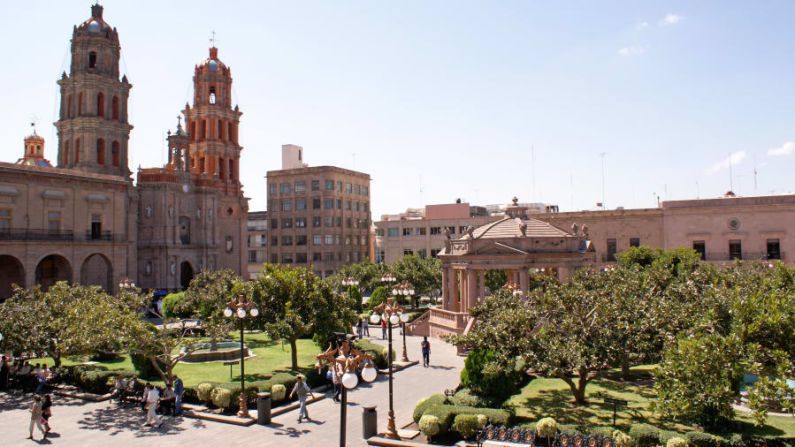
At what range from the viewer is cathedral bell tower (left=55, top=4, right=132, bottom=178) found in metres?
65.7

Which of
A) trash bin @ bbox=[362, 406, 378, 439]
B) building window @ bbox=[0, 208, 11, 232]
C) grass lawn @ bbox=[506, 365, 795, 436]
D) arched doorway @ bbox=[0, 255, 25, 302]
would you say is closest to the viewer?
grass lawn @ bbox=[506, 365, 795, 436]

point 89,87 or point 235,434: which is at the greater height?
point 89,87

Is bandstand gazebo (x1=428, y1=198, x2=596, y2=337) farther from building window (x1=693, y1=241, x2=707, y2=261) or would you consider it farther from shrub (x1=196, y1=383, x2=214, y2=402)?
→ building window (x1=693, y1=241, x2=707, y2=261)

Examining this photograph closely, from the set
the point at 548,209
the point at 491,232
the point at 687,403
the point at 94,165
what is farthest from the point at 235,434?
the point at 548,209

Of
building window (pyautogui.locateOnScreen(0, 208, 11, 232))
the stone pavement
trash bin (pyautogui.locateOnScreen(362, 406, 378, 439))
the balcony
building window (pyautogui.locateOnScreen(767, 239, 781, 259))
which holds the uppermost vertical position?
building window (pyautogui.locateOnScreen(0, 208, 11, 232))

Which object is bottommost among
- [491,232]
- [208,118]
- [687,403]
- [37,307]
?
[687,403]

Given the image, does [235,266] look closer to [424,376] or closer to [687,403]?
[424,376]

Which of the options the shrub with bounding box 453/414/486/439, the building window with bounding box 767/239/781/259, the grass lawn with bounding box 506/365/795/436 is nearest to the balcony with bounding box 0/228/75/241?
the grass lawn with bounding box 506/365/795/436

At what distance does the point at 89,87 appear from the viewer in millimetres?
65812

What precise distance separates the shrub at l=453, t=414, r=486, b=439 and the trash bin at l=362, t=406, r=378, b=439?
2844mm

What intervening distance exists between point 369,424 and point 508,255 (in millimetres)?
22505

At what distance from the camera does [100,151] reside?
66.6m

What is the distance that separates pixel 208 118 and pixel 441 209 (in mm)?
35812

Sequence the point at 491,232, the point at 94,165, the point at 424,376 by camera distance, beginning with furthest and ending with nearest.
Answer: the point at 94,165, the point at 491,232, the point at 424,376
